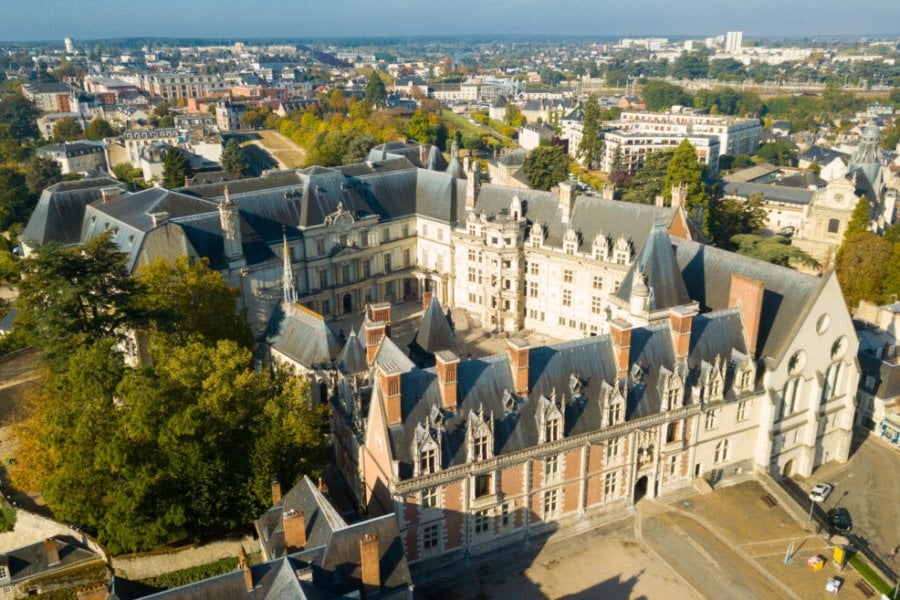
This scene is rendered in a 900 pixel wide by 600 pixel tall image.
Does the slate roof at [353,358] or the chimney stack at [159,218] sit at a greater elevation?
the chimney stack at [159,218]

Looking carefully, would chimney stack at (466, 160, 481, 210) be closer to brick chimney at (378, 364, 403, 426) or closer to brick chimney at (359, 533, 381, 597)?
brick chimney at (378, 364, 403, 426)

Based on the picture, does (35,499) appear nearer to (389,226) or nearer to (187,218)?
(187,218)

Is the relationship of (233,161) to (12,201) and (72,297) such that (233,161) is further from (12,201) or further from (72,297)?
(72,297)

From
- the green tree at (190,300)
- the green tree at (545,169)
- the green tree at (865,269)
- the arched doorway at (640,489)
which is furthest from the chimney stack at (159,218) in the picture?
the green tree at (545,169)

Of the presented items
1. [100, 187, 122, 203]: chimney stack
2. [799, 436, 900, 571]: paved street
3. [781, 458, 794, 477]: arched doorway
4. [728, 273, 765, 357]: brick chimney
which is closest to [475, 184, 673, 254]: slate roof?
[728, 273, 765, 357]: brick chimney

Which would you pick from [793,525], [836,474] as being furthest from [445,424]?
[836,474]

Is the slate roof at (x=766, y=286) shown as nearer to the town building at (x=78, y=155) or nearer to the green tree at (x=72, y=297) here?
the green tree at (x=72, y=297)

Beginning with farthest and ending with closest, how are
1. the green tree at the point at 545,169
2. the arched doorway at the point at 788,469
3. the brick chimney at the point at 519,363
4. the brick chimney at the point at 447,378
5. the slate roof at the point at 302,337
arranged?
1. the green tree at the point at 545,169
2. the arched doorway at the point at 788,469
3. the slate roof at the point at 302,337
4. the brick chimney at the point at 519,363
5. the brick chimney at the point at 447,378
